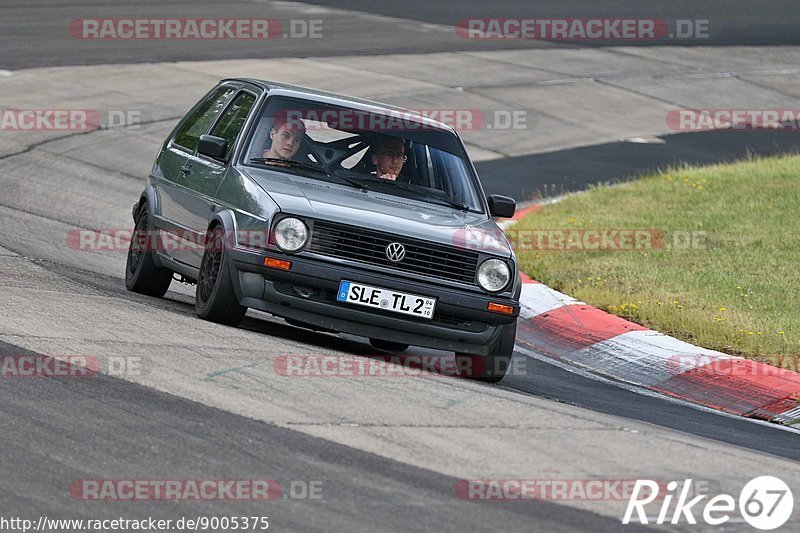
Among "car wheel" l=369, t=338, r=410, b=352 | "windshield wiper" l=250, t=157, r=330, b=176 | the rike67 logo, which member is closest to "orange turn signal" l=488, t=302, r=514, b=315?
"windshield wiper" l=250, t=157, r=330, b=176

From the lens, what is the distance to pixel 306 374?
7.71 metres

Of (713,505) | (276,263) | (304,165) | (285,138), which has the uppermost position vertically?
(285,138)

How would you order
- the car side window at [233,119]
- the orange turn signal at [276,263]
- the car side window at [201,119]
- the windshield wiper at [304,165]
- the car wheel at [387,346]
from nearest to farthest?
the orange turn signal at [276,263]
the windshield wiper at [304,165]
the car side window at [233,119]
the car wheel at [387,346]
the car side window at [201,119]

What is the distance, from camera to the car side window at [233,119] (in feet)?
32.6

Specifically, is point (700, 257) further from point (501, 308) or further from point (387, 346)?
point (501, 308)

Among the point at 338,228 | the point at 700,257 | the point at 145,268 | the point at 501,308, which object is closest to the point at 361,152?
the point at 338,228

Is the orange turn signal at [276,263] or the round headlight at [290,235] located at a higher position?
the round headlight at [290,235]

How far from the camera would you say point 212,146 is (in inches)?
377

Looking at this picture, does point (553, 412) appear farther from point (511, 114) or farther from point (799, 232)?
point (511, 114)

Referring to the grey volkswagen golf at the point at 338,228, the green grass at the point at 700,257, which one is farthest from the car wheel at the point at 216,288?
the green grass at the point at 700,257

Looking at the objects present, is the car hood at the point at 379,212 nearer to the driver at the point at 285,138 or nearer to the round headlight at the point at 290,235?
the round headlight at the point at 290,235

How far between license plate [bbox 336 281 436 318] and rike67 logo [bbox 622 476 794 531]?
262cm

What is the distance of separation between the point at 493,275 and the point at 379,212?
2.58 ft

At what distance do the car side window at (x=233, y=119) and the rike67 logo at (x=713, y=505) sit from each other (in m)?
4.49
